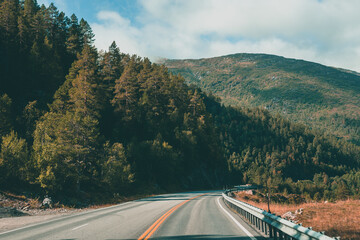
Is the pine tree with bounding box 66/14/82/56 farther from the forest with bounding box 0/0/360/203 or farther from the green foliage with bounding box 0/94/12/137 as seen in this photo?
the green foliage with bounding box 0/94/12/137

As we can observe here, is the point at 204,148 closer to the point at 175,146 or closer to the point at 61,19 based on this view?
the point at 175,146

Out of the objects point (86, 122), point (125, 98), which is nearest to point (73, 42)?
point (125, 98)

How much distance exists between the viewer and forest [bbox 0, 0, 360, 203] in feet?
87.0

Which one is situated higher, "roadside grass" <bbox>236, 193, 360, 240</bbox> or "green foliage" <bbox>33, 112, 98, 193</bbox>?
"green foliage" <bbox>33, 112, 98, 193</bbox>

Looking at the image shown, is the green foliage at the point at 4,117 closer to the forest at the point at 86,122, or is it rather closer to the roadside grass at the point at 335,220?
the forest at the point at 86,122

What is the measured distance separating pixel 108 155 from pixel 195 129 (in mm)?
35549

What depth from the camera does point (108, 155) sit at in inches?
1358

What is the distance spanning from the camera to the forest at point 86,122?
87.0 feet

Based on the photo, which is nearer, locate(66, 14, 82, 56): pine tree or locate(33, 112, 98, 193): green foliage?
locate(33, 112, 98, 193): green foliage

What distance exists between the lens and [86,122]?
30297 millimetres

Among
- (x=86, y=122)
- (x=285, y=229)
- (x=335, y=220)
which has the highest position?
(x=86, y=122)

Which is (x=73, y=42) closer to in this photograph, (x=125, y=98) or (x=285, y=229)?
(x=125, y=98)

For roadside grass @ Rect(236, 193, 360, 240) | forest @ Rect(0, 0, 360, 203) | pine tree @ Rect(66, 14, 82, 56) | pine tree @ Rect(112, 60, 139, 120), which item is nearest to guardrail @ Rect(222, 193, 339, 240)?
roadside grass @ Rect(236, 193, 360, 240)

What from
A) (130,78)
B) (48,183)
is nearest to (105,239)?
(48,183)
